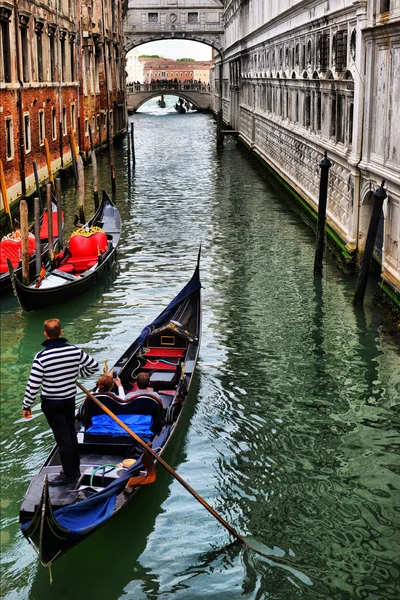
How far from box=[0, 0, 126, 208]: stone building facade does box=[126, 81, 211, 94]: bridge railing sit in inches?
753

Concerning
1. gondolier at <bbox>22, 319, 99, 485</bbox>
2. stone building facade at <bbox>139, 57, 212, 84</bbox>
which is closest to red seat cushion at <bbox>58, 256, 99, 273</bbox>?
gondolier at <bbox>22, 319, 99, 485</bbox>

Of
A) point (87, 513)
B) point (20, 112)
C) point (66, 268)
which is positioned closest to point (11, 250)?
point (66, 268)

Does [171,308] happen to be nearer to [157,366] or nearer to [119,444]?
[157,366]

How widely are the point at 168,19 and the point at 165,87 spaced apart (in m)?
15.1

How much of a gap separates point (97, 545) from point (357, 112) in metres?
6.76

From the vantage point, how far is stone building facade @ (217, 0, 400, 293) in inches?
340

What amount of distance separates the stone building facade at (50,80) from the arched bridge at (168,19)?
4.12 metres

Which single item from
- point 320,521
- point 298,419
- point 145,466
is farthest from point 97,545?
point 298,419

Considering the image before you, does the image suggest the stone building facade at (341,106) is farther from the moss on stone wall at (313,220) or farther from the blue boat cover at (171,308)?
the blue boat cover at (171,308)

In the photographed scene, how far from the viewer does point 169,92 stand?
4828 centimetres

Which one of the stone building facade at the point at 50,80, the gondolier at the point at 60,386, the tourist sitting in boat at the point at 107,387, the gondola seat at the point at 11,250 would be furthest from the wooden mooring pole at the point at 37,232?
the gondolier at the point at 60,386

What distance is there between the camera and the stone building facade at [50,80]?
14336 mm

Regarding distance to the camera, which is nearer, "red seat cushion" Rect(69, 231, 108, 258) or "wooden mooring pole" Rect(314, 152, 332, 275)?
"wooden mooring pole" Rect(314, 152, 332, 275)

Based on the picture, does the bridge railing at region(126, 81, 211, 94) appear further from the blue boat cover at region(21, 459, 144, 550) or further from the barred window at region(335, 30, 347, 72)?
the blue boat cover at region(21, 459, 144, 550)
